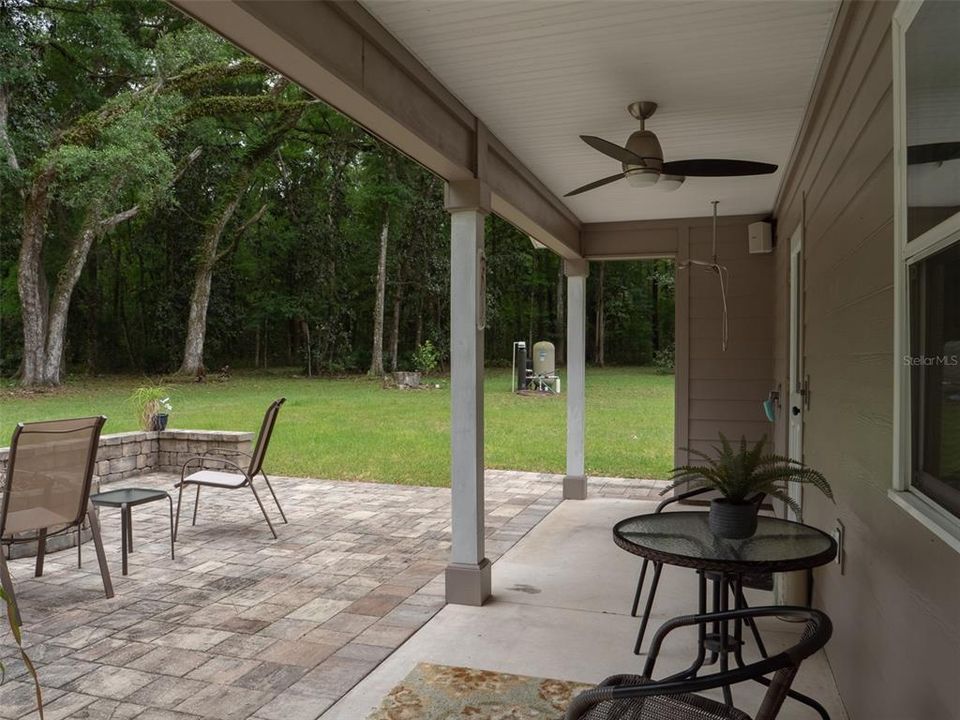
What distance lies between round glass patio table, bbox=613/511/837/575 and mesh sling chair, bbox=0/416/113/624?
262 cm

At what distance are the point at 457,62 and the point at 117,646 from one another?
2.70 meters

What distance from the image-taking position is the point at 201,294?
15.8 metres

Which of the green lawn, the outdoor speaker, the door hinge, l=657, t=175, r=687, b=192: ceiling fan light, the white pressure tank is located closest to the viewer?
l=657, t=175, r=687, b=192: ceiling fan light

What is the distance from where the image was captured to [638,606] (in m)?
3.47

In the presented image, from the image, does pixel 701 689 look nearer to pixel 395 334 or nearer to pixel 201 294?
pixel 201 294

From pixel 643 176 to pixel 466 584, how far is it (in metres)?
2.07

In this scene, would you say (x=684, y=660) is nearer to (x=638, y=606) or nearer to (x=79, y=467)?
(x=638, y=606)

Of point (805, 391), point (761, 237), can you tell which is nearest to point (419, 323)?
point (761, 237)

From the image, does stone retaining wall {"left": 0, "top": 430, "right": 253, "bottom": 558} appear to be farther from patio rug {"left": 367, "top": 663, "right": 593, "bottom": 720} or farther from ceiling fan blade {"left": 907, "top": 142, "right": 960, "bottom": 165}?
ceiling fan blade {"left": 907, "top": 142, "right": 960, "bottom": 165}

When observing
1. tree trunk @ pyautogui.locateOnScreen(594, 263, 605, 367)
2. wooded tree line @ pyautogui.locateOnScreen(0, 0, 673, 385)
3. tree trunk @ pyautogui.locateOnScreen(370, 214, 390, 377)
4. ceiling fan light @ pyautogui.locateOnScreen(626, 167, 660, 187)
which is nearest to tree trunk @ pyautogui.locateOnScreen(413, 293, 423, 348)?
wooded tree line @ pyautogui.locateOnScreen(0, 0, 673, 385)

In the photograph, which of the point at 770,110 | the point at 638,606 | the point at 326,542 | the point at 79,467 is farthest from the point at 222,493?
the point at 770,110

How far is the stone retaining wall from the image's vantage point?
651 cm

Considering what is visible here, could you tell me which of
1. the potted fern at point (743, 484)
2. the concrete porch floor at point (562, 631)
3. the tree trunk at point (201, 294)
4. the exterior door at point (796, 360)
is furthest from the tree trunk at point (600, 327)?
the potted fern at point (743, 484)

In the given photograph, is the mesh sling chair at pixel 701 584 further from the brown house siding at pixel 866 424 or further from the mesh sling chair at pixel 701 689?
the mesh sling chair at pixel 701 689
